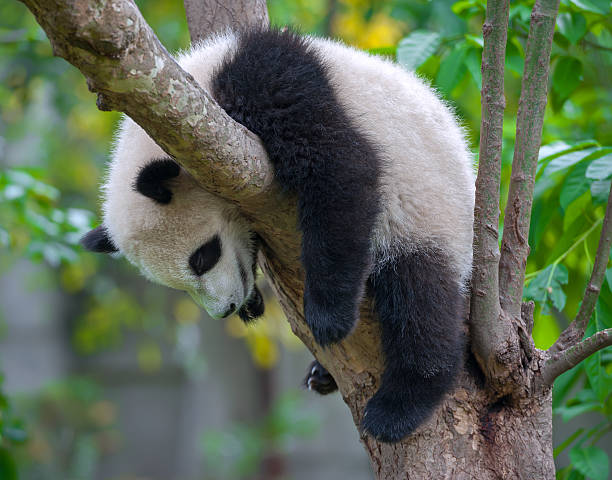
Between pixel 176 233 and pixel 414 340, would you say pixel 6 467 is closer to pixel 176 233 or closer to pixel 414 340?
pixel 176 233

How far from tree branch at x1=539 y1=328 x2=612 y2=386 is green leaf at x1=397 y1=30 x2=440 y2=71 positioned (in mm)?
1227

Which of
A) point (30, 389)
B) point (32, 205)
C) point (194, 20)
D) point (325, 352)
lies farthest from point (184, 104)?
point (30, 389)

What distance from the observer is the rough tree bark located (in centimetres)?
188

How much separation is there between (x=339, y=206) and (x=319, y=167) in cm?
14

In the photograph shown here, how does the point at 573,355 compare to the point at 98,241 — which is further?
the point at 98,241

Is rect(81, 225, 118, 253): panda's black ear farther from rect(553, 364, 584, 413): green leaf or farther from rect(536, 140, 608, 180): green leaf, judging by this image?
rect(553, 364, 584, 413): green leaf

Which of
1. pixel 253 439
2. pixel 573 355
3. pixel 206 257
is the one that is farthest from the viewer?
pixel 253 439

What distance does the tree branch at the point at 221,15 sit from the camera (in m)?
2.86

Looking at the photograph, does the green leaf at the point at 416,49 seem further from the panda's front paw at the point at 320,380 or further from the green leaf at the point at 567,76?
the panda's front paw at the point at 320,380

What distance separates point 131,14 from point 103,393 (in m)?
10.3

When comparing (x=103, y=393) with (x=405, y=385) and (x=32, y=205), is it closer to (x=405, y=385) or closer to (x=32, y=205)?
(x=32, y=205)

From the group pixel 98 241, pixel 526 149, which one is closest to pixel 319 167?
pixel 526 149

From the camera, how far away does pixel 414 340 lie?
2.33 metres

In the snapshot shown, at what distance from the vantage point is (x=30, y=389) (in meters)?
9.87
